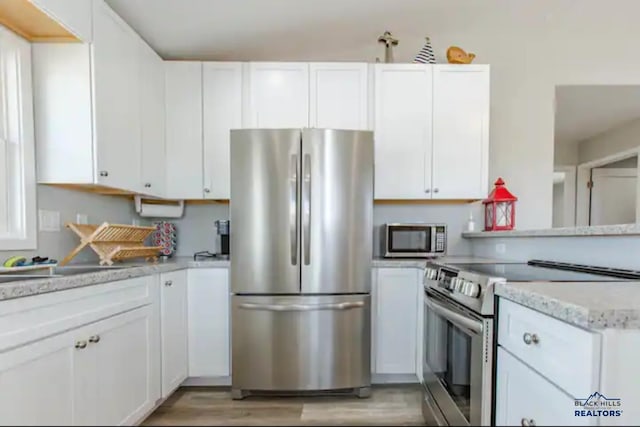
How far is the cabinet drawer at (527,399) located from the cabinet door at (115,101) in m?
2.03

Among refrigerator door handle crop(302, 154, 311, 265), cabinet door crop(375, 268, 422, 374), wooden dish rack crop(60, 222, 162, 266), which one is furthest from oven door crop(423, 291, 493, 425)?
wooden dish rack crop(60, 222, 162, 266)

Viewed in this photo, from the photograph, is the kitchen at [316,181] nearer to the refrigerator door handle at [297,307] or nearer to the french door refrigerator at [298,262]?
the french door refrigerator at [298,262]

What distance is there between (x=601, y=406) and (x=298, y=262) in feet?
4.93

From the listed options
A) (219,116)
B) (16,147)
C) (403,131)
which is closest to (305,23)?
(219,116)

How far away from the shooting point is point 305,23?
236 centimetres

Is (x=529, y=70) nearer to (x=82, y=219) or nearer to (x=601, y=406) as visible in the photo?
(x=601, y=406)

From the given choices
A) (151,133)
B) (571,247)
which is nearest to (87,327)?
(151,133)

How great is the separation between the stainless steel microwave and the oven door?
23.4 inches

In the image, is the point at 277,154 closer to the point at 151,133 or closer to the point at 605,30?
the point at 151,133

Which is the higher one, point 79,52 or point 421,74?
point 421,74

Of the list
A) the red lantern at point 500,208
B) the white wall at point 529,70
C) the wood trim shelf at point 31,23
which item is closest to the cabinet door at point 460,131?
the red lantern at point 500,208

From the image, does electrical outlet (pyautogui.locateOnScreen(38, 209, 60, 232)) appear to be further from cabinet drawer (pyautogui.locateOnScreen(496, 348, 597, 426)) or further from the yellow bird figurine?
the yellow bird figurine

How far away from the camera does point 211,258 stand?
2.31 metres

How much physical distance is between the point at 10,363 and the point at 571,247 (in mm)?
2262
